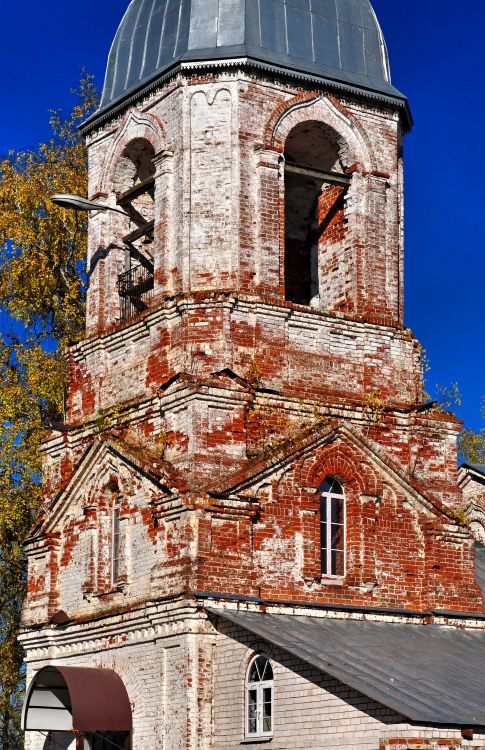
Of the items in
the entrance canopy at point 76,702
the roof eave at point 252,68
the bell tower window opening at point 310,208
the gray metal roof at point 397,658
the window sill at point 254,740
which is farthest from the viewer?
the bell tower window opening at point 310,208

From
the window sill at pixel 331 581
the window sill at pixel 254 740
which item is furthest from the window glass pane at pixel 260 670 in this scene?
the window sill at pixel 331 581

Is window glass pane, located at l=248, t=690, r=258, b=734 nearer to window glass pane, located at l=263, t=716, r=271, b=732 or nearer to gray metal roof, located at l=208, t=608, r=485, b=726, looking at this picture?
window glass pane, located at l=263, t=716, r=271, b=732

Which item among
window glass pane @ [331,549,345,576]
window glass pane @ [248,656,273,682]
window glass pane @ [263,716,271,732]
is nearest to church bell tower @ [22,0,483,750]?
window glass pane @ [331,549,345,576]

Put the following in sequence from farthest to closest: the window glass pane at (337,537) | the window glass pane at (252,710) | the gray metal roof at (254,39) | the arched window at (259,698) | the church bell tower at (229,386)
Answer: the gray metal roof at (254,39) → the window glass pane at (337,537) → the church bell tower at (229,386) → the window glass pane at (252,710) → the arched window at (259,698)

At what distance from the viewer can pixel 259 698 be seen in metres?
14.7

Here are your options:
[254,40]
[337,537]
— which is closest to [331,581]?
[337,537]

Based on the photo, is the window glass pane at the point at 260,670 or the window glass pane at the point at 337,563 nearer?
the window glass pane at the point at 260,670

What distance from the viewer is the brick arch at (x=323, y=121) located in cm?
1731

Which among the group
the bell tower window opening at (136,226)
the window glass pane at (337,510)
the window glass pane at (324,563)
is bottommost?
the window glass pane at (324,563)

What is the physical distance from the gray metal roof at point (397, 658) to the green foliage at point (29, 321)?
257 inches

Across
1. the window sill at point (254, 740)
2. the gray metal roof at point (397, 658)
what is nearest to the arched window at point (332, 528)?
the gray metal roof at point (397, 658)

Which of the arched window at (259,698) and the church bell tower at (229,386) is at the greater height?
the church bell tower at (229,386)

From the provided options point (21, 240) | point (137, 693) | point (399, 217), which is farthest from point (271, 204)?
point (21, 240)

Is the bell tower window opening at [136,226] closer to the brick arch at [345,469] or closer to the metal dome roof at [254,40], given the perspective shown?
the metal dome roof at [254,40]
